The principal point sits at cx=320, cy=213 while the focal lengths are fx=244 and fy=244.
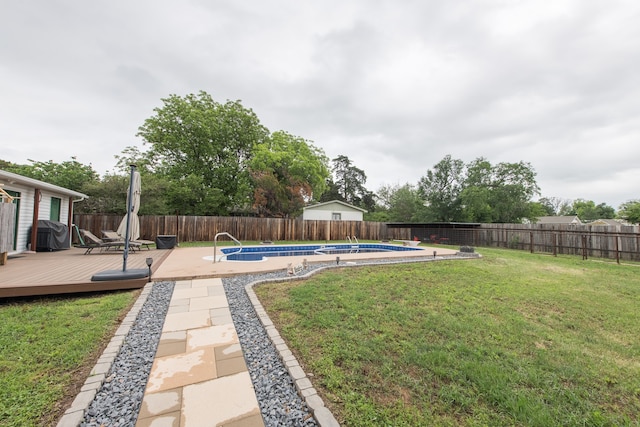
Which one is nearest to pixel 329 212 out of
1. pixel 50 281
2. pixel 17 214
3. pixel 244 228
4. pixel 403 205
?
pixel 244 228

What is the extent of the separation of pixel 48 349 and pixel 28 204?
8.30 m

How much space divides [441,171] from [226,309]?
88.1 feet

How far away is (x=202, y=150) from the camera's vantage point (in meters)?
19.9

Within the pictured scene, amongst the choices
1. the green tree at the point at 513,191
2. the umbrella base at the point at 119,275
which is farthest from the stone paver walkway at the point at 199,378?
the green tree at the point at 513,191

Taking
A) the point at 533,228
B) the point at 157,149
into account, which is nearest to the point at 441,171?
the point at 533,228

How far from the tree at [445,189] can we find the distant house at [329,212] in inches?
390

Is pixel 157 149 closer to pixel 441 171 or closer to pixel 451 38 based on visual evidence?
pixel 451 38

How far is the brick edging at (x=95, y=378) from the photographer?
1510 millimetres

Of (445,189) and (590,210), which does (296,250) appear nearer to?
(445,189)

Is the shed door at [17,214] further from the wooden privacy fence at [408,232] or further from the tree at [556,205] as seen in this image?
the tree at [556,205]

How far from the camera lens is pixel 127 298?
12.8 ft

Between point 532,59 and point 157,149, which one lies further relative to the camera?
point 157,149

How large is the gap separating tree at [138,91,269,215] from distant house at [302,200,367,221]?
512 centimetres

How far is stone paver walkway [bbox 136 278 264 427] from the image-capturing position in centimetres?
158
